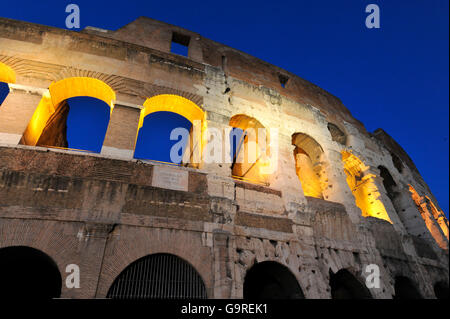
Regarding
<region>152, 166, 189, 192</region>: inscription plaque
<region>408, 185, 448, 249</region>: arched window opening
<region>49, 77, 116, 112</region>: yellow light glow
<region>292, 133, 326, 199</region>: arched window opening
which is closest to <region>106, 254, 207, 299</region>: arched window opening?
<region>152, 166, 189, 192</region>: inscription plaque

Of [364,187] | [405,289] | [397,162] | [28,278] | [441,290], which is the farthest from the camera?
[397,162]

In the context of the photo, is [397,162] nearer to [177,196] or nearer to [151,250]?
[177,196]

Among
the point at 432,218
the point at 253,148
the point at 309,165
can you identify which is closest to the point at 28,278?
the point at 253,148

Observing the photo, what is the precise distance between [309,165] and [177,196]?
6.54 metres

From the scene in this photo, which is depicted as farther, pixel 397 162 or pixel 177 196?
pixel 397 162

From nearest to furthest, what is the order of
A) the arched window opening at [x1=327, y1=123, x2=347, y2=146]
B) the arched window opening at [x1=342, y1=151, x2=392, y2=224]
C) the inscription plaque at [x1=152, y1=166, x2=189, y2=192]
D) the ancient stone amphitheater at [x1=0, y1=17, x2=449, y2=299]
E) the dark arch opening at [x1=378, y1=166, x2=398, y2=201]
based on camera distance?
1. the ancient stone amphitheater at [x1=0, y1=17, x2=449, y2=299]
2. the inscription plaque at [x1=152, y1=166, x2=189, y2=192]
3. the arched window opening at [x1=342, y1=151, x2=392, y2=224]
4. the arched window opening at [x1=327, y1=123, x2=347, y2=146]
5. the dark arch opening at [x1=378, y1=166, x2=398, y2=201]

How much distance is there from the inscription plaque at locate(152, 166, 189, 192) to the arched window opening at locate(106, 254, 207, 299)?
146 cm

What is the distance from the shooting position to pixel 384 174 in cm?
1084

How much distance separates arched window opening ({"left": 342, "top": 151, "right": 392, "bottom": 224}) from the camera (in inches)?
344

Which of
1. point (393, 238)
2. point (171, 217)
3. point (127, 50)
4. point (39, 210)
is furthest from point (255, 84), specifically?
point (39, 210)

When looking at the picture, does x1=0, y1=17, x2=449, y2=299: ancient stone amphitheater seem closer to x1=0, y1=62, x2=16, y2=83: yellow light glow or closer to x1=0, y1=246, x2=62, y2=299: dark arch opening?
x1=0, y1=246, x2=62, y2=299: dark arch opening

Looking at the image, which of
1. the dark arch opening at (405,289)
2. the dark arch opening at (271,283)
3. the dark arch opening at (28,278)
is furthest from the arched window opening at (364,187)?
the dark arch opening at (28,278)

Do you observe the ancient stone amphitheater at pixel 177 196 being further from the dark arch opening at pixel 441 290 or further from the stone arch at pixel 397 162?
the stone arch at pixel 397 162

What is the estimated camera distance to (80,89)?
6.84 meters
